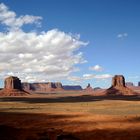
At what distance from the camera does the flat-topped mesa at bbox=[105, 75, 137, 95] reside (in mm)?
150550

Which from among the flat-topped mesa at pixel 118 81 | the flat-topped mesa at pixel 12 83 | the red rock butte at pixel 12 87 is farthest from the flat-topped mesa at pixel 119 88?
the flat-topped mesa at pixel 12 83

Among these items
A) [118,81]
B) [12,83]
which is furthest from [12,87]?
[118,81]

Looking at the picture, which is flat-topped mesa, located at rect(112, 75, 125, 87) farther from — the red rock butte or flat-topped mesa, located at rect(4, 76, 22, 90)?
flat-topped mesa, located at rect(4, 76, 22, 90)

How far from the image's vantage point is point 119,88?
509ft

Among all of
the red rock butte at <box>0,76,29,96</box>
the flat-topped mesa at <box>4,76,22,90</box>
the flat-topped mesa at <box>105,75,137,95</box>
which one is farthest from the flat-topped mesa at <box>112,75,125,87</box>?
the flat-topped mesa at <box>4,76,22,90</box>

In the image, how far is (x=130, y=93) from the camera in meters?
150

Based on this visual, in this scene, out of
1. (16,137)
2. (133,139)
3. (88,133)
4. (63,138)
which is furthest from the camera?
(88,133)

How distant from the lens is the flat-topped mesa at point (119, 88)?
151m

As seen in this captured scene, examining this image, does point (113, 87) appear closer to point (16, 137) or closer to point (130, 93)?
point (130, 93)

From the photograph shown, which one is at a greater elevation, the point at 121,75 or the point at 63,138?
the point at 121,75

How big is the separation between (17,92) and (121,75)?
51.0m

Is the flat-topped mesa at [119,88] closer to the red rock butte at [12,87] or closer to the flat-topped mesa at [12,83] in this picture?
the red rock butte at [12,87]

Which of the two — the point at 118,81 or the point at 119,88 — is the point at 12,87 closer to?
the point at 118,81

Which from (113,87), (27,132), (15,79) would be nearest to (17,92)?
(15,79)
